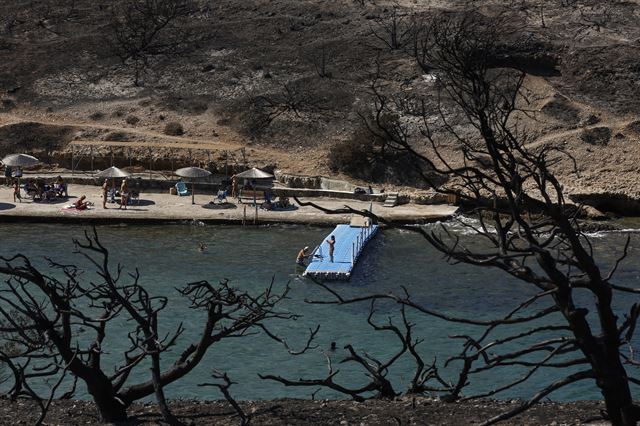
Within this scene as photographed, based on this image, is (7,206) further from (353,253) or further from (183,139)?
(353,253)

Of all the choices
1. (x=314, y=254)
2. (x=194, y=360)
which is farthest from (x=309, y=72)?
(x=194, y=360)

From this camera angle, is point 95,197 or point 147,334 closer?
point 147,334

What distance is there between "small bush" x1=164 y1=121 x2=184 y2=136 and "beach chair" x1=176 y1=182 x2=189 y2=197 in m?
6.87

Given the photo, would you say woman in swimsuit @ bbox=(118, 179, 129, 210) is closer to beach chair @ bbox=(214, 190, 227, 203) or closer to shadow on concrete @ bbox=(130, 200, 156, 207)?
shadow on concrete @ bbox=(130, 200, 156, 207)

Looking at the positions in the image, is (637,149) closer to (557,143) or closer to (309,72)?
(557,143)

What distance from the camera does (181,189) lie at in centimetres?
4400

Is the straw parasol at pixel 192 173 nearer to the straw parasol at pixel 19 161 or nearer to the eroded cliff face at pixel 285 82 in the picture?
the eroded cliff face at pixel 285 82

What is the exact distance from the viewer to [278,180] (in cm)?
4547

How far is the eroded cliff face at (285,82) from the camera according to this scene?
48188mm

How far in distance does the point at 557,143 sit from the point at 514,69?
8.05 m

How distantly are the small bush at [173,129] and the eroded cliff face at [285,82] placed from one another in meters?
0.14

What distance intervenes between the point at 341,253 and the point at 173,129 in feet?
62.4

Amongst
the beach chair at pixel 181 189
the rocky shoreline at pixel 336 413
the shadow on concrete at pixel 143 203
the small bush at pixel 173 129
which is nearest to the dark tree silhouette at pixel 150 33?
the small bush at pixel 173 129

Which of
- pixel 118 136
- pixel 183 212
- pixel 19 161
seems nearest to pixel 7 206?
pixel 19 161
